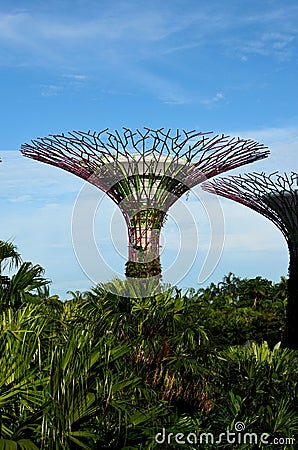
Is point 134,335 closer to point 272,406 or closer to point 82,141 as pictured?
point 272,406

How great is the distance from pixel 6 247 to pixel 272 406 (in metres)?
4.71

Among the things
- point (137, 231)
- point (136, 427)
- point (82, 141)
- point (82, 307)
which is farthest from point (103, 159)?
point (136, 427)

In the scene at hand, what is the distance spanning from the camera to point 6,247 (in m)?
8.62

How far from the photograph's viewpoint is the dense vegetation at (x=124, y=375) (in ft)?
10.5

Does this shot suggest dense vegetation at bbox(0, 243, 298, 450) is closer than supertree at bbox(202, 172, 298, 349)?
Yes

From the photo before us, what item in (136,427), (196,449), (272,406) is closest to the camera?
(136,427)

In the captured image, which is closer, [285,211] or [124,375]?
[124,375]

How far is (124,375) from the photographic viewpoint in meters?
4.06

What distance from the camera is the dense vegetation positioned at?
3193mm

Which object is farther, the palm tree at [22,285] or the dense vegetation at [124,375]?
the palm tree at [22,285]

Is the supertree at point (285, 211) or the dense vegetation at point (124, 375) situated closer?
the dense vegetation at point (124, 375)

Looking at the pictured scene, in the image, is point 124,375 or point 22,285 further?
point 22,285

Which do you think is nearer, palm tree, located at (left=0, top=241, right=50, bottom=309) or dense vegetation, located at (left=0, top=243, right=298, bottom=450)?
dense vegetation, located at (left=0, top=243, right=298, bottom=450)

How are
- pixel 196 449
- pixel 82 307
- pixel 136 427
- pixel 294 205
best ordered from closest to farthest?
pixel 136 427 < pixel 196 449 < pixel 82 307 < pixel 294 205
